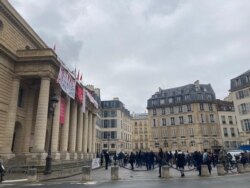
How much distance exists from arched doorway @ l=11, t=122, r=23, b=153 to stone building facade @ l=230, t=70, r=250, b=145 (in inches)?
1560

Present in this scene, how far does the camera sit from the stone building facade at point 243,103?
47.9 metres

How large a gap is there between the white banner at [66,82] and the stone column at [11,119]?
4560mm

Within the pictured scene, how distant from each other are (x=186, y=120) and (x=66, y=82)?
4565 cm

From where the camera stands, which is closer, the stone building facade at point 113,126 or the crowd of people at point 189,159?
the crowd of people at point 189,159

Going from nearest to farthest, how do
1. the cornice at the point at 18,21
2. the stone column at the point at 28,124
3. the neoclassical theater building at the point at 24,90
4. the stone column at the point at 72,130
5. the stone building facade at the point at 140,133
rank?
the neoclassical theater building at the point at 24,90, the cornice at the point at 18,21, the stone column at the point at 28,124, the stone column at the point at 72,130, the stone building facade at the point at 140,133

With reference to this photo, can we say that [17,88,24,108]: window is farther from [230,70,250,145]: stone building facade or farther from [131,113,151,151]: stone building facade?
[131,113,151,151]: stone building facade

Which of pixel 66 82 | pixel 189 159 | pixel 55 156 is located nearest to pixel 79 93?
pixel 66 82

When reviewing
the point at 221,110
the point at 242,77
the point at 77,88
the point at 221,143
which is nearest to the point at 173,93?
the point at 221,110

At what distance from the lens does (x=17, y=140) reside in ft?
92.5

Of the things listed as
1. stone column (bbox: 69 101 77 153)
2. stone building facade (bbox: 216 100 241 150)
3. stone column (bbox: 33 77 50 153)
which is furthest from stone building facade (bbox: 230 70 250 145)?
stone column (bbox: 33 77 50 153)

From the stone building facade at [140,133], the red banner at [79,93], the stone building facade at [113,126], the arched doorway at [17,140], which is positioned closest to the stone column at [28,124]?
the arched doorway at [17,140]

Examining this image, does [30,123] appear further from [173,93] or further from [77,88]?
[173,93]

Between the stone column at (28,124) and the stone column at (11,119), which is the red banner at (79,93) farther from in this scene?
the stone column at (11,119)

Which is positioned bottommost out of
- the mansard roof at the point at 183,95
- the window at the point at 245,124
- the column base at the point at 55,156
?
the column base at the point at 55,156
